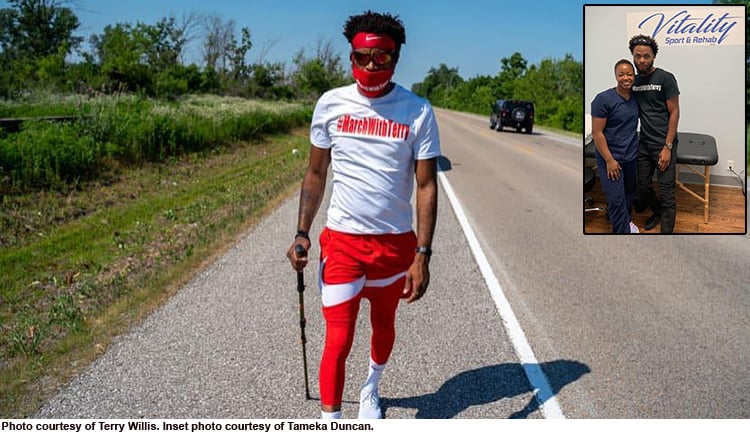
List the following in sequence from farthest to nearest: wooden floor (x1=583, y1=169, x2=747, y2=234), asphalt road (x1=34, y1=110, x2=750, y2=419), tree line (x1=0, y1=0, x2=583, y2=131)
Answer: tree line (x1=0, y1=0, x2=583, y2=131), asphalt road (x1=34, y1=110, x2=750, y2=419), wooden floor (x1=583, y1=169, x2=747, y2=234)

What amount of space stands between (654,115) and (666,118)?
Answer: 0.06 m

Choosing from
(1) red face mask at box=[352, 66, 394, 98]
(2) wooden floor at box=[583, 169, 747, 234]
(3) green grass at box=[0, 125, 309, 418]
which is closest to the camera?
(1) red face mask at box=[352, 66, 394, 98]

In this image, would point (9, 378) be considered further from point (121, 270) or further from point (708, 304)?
point (708, 304)

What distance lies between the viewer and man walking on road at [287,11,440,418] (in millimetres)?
3061

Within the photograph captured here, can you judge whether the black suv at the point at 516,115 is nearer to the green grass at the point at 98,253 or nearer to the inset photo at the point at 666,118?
the green grass at the point at 98,253

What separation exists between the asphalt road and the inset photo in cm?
102

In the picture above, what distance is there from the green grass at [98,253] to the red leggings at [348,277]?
69.5 inches

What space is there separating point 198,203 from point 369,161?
895cm

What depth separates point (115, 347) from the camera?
4.62 meters

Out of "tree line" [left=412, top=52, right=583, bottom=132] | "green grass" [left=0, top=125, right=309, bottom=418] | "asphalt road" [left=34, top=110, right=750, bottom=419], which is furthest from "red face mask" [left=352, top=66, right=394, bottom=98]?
"tree line" [left=412, top=52, right=583, bottom=132]

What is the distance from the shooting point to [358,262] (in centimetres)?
320

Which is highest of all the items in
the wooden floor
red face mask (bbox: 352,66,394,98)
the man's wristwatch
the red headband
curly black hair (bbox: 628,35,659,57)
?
curly black hair (bbox: 628,35,659,57)

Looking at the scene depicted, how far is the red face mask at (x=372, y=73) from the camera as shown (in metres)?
3.02

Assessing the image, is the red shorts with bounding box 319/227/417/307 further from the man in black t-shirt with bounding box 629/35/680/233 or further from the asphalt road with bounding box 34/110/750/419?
the man in black t-shirt with bounding box 629/35/680/233
